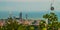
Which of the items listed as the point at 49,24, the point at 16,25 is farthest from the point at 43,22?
the point at 16,25

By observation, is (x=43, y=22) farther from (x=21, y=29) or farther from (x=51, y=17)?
(x=21, y=29)

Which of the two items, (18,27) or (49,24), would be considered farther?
(49,24)

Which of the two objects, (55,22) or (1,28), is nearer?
(1,28)

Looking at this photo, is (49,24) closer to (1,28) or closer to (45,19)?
(45,19)

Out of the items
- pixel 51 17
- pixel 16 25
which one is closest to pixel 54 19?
pixel 51 17

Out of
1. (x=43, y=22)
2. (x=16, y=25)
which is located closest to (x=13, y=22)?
(x=16, y=25)

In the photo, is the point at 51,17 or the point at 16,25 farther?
the point at 51,17

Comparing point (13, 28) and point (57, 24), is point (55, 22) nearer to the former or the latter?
point (57, 24)
